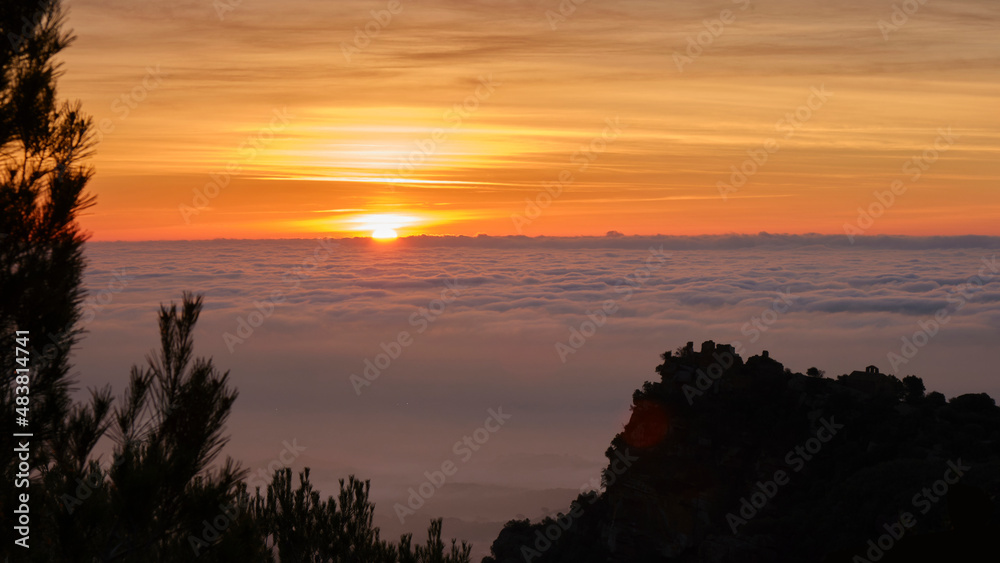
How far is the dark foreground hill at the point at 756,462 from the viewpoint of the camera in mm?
36406

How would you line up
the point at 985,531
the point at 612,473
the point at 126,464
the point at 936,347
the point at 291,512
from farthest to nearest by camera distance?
the point at 936,347 < the point at 612,473 < the point at 291,512 < the point at 126,464 < the point at 985,531

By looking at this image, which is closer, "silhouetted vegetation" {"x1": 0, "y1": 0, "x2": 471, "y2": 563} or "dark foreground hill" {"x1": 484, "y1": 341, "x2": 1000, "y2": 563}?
"silhouetted vegetation" {"x1": 0, "y1": 0, "x2": 471, "y2": 563}

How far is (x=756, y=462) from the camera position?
44.9m

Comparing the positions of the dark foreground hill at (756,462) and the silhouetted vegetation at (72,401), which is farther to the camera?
the dark foreground hill at (756,462)

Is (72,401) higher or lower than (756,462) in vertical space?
lower

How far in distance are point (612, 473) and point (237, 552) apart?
4192 cm

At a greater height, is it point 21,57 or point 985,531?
point 21,57

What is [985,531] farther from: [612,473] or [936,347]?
[936,347]

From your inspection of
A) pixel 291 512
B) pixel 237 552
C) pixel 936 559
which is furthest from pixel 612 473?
pixel 936 559

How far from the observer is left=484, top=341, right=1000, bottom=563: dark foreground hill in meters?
36.4

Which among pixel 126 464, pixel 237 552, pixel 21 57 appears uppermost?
pixel 21 57

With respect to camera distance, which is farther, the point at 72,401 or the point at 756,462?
the point at 756,462

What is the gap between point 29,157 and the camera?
6656 mm

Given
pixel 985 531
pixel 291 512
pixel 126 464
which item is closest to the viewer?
pixel 985 531
